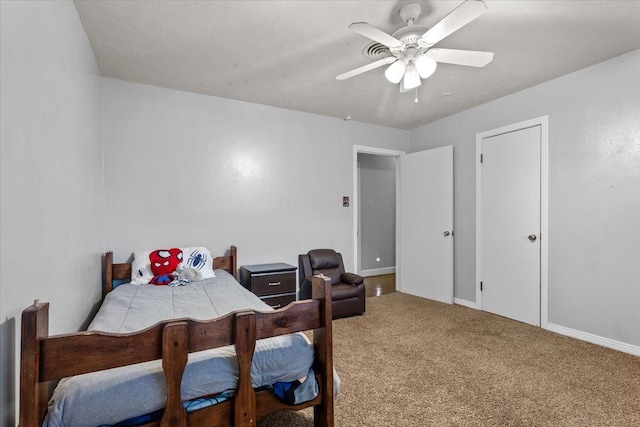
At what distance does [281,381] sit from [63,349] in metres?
0.90

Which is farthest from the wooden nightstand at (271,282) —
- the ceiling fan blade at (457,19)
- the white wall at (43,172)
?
the ceiling fan blade at (457,19)

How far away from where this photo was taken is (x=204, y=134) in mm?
3639

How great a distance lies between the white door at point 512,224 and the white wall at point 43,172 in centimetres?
407

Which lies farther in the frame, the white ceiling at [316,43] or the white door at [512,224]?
the white door at [512,224]

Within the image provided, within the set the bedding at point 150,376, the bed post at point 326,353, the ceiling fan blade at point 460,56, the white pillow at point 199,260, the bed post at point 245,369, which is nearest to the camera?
the bedding at point 150,376

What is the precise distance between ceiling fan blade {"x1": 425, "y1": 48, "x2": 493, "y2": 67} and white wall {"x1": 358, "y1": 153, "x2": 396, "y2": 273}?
396 centimetres

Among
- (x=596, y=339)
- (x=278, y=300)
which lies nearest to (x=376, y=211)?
(x=278, y=300)

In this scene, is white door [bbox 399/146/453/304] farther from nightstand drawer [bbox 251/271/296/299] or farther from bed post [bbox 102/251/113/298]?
bed post [bbox 102/251/113/298]

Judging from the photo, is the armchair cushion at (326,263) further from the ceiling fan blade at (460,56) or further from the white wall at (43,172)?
the ceiling fan blade at (460,56)

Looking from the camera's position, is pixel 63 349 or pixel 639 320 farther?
pixel 639 320

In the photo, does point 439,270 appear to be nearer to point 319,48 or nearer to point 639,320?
point 639,320

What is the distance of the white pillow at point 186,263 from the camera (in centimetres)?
300

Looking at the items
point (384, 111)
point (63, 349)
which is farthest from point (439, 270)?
point (63, 349)

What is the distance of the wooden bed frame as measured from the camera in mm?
1060
